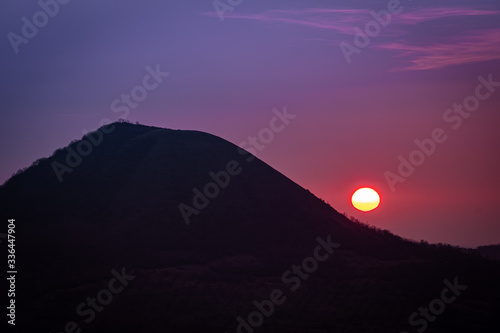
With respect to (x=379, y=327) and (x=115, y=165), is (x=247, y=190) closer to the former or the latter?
(x=115, y=165)

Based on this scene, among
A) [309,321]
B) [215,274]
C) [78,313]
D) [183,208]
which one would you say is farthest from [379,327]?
[183,208]

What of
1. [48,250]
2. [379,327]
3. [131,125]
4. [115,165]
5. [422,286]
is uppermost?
[131,125]

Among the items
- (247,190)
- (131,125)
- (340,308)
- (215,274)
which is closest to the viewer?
(340,308)

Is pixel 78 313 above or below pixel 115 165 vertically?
below

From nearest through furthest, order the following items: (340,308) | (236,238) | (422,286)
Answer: (340,308) < (422,286) < (236,238)

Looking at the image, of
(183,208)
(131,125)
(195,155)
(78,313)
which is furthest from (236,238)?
(131,125)

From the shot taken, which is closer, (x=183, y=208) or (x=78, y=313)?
(x=78, y=313)
